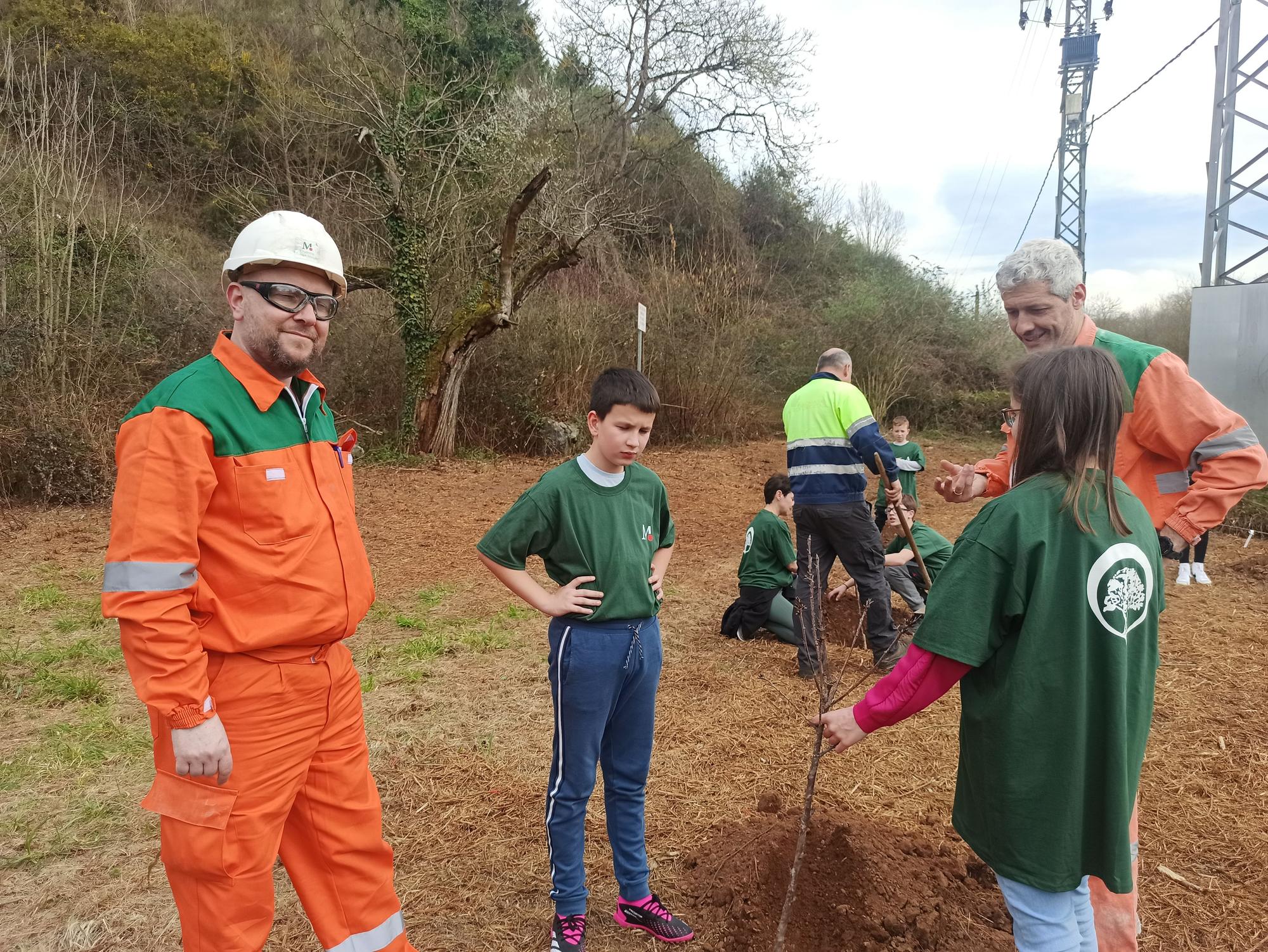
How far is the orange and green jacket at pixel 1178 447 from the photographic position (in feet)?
6.95

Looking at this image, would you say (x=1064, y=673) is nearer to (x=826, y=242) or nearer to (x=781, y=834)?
(x=781, y=834)

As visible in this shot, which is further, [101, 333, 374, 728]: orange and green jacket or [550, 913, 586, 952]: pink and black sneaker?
[550, 913, 586, 952]: pink and black sneaker

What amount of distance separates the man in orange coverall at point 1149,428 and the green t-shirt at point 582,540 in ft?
4.37

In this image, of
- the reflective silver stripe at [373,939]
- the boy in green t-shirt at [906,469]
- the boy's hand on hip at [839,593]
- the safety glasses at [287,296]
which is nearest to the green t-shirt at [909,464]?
the boy in green t-shirt at [906,469]

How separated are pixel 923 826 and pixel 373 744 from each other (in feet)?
8.82

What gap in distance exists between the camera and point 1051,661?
1.64 meters

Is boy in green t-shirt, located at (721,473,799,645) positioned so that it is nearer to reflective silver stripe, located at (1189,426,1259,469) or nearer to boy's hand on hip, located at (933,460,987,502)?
boy's hand on hip, located at (933,460,987,502)

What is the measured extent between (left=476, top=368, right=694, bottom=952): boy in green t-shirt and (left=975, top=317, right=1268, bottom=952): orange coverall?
1170 millimetres

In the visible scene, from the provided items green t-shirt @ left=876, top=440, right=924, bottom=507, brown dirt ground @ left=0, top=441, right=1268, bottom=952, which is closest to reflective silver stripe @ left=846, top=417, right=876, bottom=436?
brown dirt ground @ left=0, top=441, right=1268, bottom=952

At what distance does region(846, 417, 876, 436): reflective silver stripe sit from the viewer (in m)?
4.77

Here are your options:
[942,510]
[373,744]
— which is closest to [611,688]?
[373,744]

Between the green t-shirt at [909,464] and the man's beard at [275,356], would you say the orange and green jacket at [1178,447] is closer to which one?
the man's beard at [275,356]

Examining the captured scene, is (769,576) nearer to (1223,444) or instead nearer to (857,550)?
(857,550)

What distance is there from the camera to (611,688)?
2.41 m
